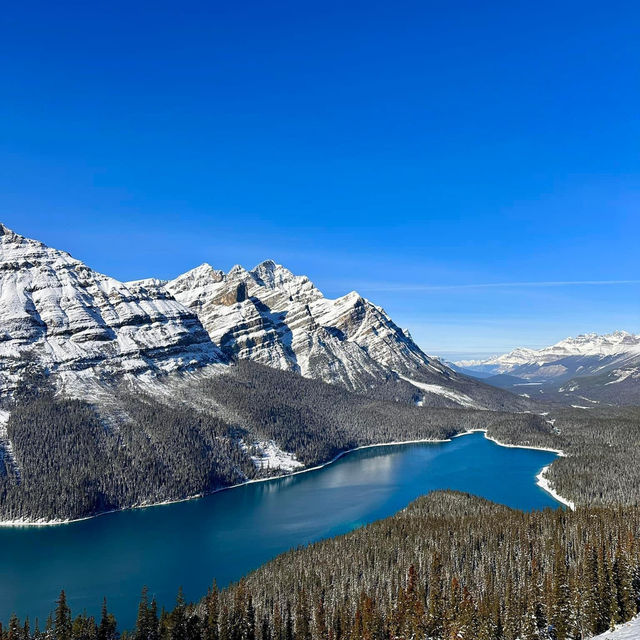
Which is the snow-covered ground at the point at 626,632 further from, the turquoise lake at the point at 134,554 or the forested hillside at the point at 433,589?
the turquoise lake at the point at 134,554

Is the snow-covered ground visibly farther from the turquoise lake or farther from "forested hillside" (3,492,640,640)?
the turquoise lake

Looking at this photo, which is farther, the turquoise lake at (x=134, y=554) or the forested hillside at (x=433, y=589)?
the turquoise lake at (x=134, y=554)

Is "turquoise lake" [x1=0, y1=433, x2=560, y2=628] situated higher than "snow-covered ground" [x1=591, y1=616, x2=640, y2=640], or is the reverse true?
"snow-covered ground" [x1=591, y1=616, x2=640, y2=640]

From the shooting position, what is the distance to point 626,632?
243ft

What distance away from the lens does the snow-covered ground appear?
70.0 metres

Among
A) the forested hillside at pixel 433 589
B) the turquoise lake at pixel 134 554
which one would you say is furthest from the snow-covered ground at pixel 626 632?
the turquoise lake at pixel 134 554

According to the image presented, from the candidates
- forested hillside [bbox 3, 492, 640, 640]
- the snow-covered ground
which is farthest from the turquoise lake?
the snow-covered ground

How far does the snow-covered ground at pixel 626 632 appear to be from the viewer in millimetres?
70000

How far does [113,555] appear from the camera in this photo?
6127 inches

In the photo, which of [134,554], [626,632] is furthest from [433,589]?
[134,554]

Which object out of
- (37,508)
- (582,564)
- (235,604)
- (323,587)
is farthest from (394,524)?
(37,508)

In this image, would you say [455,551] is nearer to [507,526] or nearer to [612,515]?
[507,526]

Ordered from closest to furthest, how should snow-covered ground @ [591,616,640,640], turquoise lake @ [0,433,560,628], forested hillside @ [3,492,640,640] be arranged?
snow-covered ground @ [591,616,640,640]
forested hillside @ [3,492,640,640]
turquoise lake @ [0,433,560,628]

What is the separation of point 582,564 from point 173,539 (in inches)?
4750
